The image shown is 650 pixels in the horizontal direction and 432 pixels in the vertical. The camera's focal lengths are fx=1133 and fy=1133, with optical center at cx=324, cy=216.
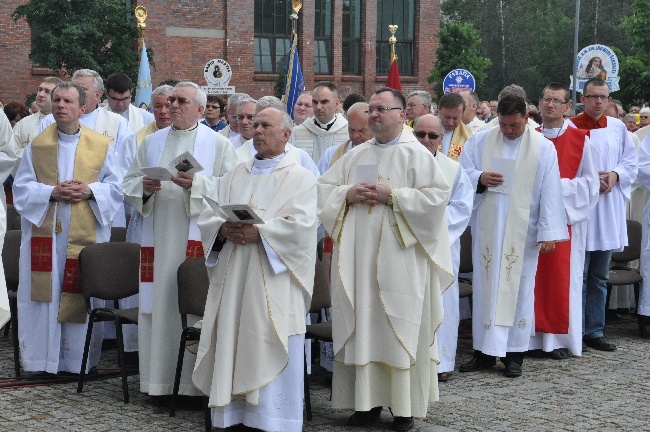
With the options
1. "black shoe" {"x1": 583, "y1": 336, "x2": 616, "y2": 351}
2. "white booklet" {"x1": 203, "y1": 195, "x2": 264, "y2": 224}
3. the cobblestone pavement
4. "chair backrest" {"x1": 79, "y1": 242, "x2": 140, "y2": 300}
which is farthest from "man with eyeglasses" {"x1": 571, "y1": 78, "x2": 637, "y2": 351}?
"white booklet" {"x1": 203, "y1": 195, "x2": 264, "y2": 224}

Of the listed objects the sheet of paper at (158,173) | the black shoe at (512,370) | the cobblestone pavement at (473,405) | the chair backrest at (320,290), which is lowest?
the cobblestone pavement at (473,405)

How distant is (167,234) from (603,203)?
4.46 m

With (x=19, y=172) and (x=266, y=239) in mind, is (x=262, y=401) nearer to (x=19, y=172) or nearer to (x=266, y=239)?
(x=266, y=239)

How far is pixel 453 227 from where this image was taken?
333 inches

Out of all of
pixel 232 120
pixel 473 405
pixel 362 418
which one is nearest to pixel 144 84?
pixel 232 120

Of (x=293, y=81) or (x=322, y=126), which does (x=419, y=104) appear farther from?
(x=293, y=81)

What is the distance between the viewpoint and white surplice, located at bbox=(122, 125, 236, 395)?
25.4 feet

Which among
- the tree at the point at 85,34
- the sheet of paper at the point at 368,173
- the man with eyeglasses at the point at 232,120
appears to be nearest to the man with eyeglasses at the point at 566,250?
the sheet of paper at the point at 368,173

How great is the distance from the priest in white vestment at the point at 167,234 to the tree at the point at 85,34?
1751cm

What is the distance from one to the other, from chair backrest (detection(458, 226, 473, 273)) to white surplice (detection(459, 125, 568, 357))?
0.61 meters

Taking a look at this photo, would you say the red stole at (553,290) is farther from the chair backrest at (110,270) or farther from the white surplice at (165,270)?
the chair backrest at (110,270)

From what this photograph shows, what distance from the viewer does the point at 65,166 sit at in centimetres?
881

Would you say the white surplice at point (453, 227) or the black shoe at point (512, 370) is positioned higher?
the white surplice at point (453, 227)

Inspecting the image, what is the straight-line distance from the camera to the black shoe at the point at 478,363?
9055mm
